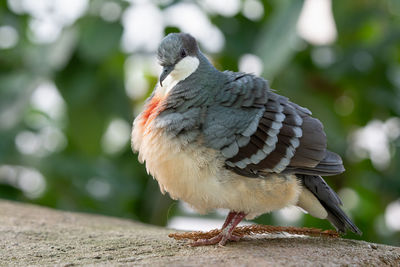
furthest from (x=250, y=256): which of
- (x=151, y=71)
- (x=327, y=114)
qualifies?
(x=151, y=71)

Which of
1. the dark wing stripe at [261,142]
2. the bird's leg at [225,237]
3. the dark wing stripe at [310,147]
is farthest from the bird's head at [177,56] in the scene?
the bird's leg at [225,237]

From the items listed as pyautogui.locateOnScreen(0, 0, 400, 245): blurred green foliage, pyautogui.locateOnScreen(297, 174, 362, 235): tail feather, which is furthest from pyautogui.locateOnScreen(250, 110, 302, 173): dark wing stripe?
pyautogui.locateOnScreen(0, 0, 400, 245): blurred green foliage

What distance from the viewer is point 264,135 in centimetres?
264

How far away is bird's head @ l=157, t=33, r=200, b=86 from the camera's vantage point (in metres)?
2.77

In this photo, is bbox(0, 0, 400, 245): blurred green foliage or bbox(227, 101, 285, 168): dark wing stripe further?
bbox(0, 0, 400, 245): blurred green foliage

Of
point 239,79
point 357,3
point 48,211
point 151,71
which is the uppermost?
point 357,3

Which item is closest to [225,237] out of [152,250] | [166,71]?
[152,250]

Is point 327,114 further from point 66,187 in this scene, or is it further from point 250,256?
point 250,256

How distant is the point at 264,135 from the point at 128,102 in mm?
2728

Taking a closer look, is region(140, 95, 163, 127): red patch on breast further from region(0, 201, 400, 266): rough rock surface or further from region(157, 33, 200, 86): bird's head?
region(0, 201, 400, 266): rough rock surface

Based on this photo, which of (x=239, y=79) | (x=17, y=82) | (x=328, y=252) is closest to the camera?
(x=328, y=252)

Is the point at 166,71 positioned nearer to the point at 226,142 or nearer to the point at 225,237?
the point at 226,142

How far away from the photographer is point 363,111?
5164 millimetres

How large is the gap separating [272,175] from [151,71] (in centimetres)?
320
